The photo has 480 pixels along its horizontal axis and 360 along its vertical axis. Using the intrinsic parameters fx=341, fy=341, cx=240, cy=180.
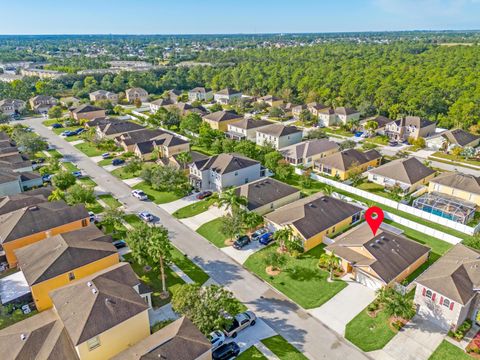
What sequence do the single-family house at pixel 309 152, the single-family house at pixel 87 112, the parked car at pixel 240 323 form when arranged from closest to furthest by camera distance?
the parked car at pixel 240 323, the single-family house at pixel 309 152, the single-family house at pixel 87 112

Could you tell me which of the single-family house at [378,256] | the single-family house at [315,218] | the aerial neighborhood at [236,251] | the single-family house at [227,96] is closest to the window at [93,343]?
the aerial neighborhood at [236,251]

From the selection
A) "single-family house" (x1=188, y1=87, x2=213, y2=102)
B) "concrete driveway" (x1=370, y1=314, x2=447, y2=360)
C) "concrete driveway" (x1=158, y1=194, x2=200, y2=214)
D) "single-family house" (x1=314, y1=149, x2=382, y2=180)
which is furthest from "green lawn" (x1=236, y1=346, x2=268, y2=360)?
"single-family house" (x1=188, y1=87, x2=213, y2=102)

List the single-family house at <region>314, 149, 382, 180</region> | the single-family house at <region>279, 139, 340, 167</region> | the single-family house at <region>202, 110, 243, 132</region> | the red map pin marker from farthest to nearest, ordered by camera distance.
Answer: the single-family house at <region>202, 110, 243, 132</region> → the single-family house at <region>279, 139, 340, 167</region> → the single-family house at <region>314, 149, 382, 180</region> → the red map pin marker

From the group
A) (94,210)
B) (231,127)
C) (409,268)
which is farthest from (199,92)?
(409,268)

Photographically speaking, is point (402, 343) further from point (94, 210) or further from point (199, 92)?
point (199, 92)

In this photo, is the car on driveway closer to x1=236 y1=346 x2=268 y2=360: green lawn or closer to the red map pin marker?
x1=236 y1=346 x2=268 y2=360: green lawn

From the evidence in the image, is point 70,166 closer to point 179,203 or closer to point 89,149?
point 89,149

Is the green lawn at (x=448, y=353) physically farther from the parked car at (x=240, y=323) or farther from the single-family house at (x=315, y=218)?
the single-family house at (x=315, y=218)
